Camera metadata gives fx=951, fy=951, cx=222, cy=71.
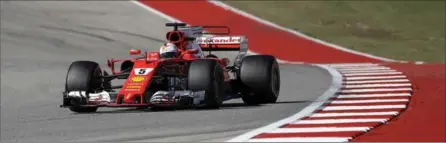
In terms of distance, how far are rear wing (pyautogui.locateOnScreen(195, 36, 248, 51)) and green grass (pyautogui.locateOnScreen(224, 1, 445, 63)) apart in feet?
63.5

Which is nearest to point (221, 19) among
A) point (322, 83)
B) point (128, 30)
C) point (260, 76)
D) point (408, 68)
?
point (128, 30)

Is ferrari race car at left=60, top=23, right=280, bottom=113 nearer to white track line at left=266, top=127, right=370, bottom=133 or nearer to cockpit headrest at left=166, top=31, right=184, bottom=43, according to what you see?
cockpit headrest at left=166, top=31, right=184, bottom=43

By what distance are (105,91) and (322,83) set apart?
7.39 m

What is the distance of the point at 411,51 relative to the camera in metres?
37.9

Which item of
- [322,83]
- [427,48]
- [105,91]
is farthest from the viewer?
[427,48]

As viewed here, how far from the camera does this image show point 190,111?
1512 centimetres

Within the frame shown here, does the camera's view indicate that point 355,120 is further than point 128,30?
No

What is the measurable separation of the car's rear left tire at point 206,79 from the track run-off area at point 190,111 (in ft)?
0.92

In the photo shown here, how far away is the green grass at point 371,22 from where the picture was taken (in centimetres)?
3884

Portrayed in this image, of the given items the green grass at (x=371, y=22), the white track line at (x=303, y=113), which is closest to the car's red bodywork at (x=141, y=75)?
the white track line at (x=303, y=113)

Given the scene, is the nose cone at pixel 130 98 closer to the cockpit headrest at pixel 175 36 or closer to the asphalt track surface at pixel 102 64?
the asphalt track surface at pixel 102 64

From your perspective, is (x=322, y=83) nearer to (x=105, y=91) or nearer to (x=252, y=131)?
(x=105, y=91)

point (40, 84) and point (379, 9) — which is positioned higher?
point (379, 9)

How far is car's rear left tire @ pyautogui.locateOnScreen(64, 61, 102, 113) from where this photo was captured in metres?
15.8
